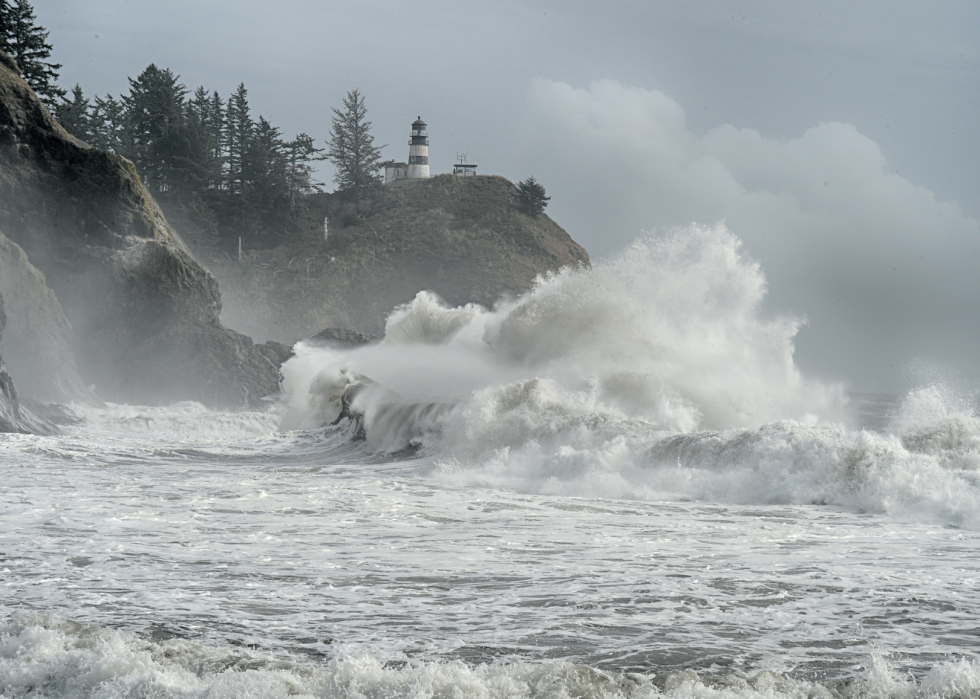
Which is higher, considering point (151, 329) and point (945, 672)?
point (151, 329)

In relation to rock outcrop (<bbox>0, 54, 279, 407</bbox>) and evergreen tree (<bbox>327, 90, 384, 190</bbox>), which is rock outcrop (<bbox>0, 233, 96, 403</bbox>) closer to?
rock outcrop (<bbox>0, 54, 279, 407</bbox>)

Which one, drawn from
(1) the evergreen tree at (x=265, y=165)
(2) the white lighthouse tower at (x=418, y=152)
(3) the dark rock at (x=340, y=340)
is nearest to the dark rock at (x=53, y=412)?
(3) the dark rock at (x=340, y=340)

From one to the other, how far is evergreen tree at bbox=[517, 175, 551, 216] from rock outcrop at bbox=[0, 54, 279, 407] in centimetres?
5159

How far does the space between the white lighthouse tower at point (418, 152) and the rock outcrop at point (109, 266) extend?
56.9 meters

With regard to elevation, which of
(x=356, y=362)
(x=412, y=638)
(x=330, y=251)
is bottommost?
(x=412, y=638)

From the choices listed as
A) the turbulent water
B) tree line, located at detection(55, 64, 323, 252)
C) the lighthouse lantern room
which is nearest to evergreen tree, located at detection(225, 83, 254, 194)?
tree line, located at detection(55, 64, 323, 252)

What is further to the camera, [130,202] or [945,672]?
[130,202]

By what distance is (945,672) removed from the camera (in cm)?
424

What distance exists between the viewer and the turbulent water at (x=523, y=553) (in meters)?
4.38

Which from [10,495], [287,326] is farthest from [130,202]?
[287,326]

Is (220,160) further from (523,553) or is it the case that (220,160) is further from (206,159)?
(523,553)

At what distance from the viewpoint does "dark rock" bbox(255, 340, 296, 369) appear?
34.0 m

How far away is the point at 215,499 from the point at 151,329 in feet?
67.1

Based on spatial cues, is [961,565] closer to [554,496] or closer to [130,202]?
[554,496]
